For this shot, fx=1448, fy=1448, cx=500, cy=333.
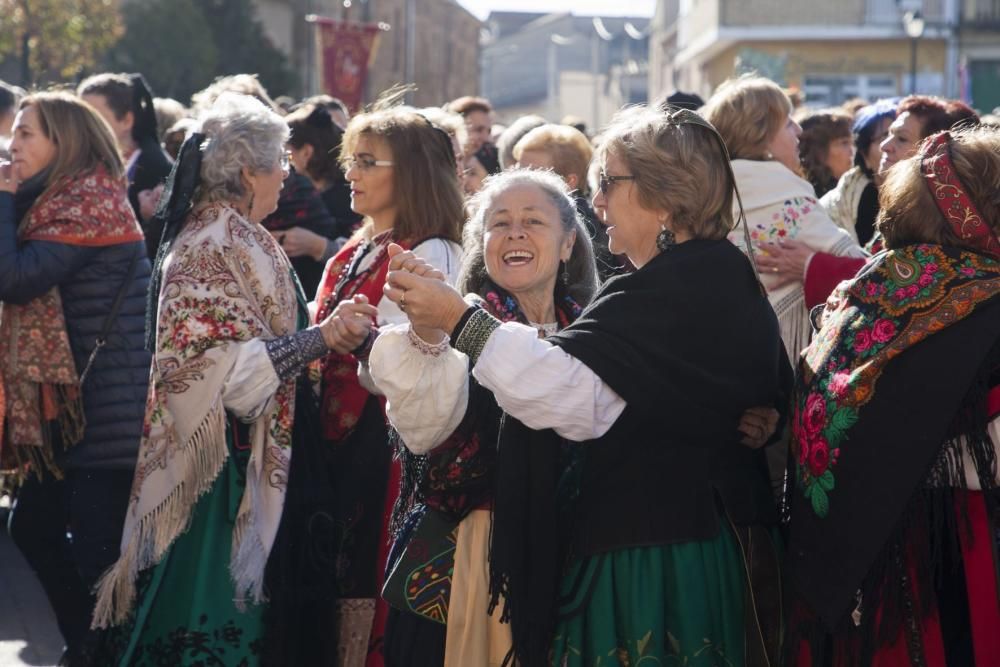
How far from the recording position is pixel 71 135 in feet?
17.9

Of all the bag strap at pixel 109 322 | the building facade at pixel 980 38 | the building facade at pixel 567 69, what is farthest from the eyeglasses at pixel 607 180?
the building facade at pixel 567 69

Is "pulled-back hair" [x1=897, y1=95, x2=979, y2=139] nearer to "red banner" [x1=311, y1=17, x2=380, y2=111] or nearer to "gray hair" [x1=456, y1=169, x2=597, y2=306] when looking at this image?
"gray hair" [x1=456, y1=169, x2=597, y2=306]

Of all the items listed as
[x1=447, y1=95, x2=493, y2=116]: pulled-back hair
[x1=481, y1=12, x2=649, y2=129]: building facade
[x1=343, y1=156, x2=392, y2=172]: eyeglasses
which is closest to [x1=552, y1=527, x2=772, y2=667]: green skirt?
[x1=343, y1=156, x2=392, y2=172]: eyeglasses

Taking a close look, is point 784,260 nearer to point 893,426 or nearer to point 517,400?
point 893,426

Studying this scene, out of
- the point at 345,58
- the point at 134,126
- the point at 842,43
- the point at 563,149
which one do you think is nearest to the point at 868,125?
the point at 563,149

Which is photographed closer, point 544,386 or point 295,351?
point 544,386

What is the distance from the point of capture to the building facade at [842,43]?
128 feet

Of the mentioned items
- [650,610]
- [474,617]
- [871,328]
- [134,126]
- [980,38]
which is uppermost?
[134,126]

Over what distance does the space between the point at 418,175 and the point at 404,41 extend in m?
50.2

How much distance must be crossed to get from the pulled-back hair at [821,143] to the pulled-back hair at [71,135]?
3.50m

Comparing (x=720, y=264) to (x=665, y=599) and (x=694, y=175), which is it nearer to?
(x=694, y=175)

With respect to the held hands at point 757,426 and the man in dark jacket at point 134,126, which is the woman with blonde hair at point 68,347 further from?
the held hands at point 757,426

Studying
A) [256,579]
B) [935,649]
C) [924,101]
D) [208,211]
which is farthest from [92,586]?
[924,101]

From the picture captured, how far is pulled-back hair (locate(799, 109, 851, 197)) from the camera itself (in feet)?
23.9
